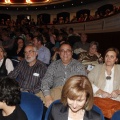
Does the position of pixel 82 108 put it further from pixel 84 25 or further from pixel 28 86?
pixel 84 25

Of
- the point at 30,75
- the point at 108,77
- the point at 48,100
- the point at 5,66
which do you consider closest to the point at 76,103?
the point at 48,100

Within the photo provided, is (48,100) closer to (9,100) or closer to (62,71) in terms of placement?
(62,71)

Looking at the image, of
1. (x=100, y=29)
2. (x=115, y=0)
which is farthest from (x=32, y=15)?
(x=100, y=29)

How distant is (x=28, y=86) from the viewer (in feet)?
9.93

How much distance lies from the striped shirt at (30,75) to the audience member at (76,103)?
1.27m

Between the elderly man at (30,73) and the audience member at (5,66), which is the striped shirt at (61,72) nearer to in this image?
the elderly man at (30,73)

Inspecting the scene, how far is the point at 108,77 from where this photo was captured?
2.79 m

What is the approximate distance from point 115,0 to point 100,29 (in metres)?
4.31

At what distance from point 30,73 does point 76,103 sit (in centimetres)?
154

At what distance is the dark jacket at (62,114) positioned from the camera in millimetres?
1647

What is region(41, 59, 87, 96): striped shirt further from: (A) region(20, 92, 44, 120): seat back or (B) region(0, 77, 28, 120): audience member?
(B) region(0, 77, 28, 120): audience member

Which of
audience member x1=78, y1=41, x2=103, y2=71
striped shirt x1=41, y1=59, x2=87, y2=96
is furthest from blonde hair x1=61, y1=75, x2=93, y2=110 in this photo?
audience member x1=78, y1=41, x2=103, y2=71

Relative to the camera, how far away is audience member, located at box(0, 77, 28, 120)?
5.57 ft

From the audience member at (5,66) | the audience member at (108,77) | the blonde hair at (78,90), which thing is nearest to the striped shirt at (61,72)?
the audience member at (108,77)
